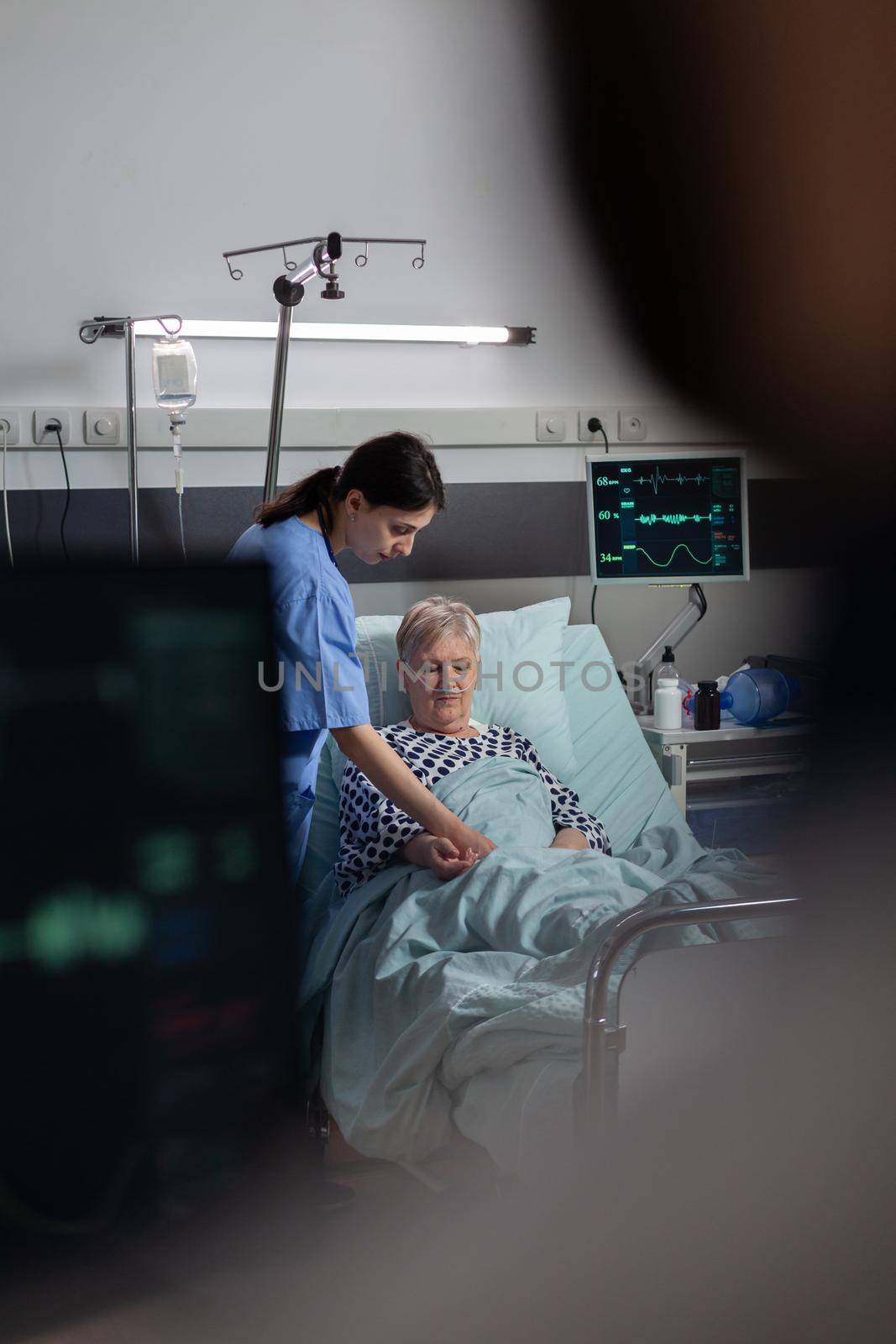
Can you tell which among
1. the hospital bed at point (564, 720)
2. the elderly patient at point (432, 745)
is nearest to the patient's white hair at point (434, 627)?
the elderly patient at point (432, 745)

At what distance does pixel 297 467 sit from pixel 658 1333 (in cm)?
286

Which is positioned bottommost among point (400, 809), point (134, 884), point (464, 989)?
point (464, 989)

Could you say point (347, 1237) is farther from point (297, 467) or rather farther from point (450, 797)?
point (297, 467)

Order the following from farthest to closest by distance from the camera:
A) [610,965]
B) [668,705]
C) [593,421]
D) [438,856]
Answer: [668,705] < [438,856] < [610,965] < [593,421]

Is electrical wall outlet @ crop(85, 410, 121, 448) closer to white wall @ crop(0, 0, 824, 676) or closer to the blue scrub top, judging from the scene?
white wall @ crop(0, 0, 824, 676)

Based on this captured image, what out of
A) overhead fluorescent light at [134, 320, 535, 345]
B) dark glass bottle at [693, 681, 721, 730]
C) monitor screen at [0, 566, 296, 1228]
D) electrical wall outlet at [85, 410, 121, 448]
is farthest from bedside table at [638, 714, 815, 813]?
monitor screen at [0, 566, 296, 1228]

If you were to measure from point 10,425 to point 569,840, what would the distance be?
4.92 feet

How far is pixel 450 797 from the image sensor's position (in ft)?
7.16

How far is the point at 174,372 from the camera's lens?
8.01ft

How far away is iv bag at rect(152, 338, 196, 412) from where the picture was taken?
243 centimetres

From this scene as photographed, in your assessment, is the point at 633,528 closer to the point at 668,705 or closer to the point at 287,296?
the point at 668,705

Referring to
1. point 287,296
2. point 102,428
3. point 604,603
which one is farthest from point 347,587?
point 604,603

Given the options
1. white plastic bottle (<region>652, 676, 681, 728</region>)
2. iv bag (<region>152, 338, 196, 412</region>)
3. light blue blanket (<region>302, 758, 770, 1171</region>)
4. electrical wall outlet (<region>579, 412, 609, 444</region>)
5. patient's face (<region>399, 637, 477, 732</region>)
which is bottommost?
light blue blanket (<region>302, 758, 770, 1171</region>)

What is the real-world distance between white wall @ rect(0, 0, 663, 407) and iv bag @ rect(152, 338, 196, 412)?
12.0 inches
